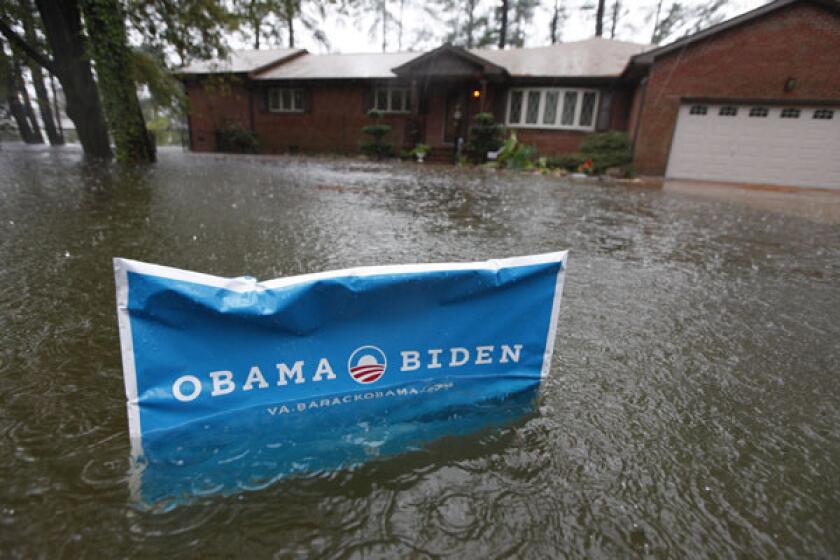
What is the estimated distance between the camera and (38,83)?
2422cm

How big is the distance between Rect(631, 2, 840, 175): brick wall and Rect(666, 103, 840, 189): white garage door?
0.50 metres

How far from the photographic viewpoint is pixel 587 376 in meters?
2.24

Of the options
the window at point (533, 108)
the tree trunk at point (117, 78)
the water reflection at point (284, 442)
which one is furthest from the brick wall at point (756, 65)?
the water reflection at point (284, 442)

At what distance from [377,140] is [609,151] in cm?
982

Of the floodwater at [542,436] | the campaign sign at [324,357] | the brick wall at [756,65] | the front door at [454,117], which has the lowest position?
the floodwater at [542,436]

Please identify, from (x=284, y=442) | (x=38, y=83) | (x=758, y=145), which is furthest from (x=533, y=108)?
(x=38, y=83)

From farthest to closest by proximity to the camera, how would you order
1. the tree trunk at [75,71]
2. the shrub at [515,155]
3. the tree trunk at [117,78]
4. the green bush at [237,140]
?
the green bush at [237,140], the shrub at [515,155], the tree trunk at [75,71], the tree trunk at [117,78]

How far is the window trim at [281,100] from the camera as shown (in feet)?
70.0

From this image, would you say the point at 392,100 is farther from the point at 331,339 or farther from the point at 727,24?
the point at 331,339

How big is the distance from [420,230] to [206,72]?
2155cm

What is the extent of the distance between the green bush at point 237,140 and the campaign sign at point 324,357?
2273 centimetres

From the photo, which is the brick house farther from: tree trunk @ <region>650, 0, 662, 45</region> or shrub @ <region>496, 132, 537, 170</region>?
tree trunk @ <region>650, 0, 662, 45</region>

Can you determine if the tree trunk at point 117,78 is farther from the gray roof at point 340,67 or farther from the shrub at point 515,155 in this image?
the shrub at point 515,155

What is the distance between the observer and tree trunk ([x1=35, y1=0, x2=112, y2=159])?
11.2 meters
